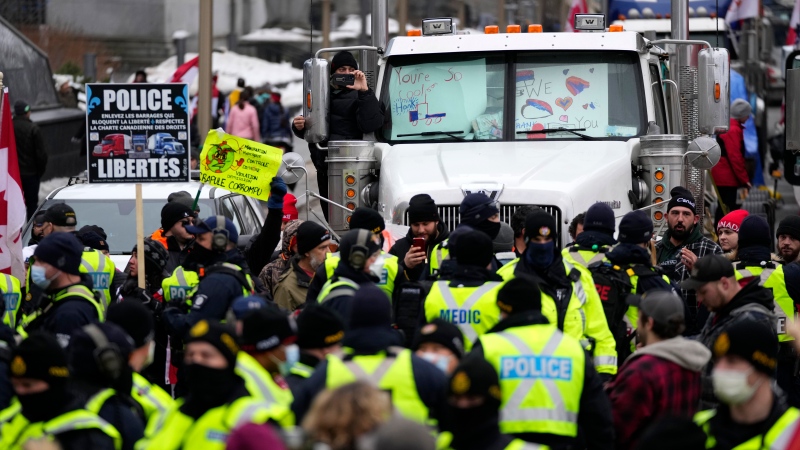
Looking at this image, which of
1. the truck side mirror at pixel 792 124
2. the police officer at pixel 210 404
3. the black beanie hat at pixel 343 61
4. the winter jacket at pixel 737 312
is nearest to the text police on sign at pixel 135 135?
the black beanie hat at pixel 343 61

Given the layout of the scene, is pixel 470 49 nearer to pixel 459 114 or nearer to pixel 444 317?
pixel 459 114

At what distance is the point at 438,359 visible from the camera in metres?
6.04

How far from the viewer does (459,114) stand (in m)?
11.5

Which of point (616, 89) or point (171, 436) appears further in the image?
point (616, 89)

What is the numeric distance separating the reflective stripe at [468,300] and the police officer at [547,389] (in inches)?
35.6

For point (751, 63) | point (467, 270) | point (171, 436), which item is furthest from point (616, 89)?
point (751, 63)

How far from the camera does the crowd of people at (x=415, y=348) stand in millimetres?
5148

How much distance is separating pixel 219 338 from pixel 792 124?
7823 mm

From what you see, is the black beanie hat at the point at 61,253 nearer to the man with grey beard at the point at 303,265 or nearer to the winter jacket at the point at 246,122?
the man with grey beard at the point at 303,265

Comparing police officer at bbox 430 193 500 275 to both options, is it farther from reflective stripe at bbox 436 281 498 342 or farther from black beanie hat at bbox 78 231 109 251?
black beanie hat at bbox 78 231 109 251

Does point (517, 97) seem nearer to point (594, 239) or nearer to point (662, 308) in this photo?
point (594, 239)

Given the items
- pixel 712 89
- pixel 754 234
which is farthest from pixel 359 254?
pixel 712 89

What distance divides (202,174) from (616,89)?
10.8 feet

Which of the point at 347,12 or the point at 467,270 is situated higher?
the point at 347,12
